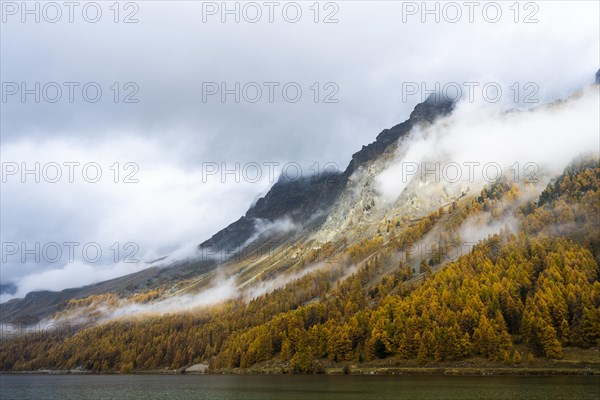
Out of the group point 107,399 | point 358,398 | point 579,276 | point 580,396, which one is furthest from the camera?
point 579,276

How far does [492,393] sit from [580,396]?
11.9 meters

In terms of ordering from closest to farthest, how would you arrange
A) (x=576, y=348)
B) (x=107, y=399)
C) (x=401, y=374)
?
(x=107, y=399) → (x=576, y=348) → (x=401, y=374)

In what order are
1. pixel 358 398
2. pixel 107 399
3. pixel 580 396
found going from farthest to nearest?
pixel 107 399 → pixel 358 398 → pixel 580 396

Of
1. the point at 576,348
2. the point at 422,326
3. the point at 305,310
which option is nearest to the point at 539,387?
the point at 576,348

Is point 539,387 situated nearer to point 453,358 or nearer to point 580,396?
point 580,396

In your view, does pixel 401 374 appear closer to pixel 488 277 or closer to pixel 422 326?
pixel 422 326

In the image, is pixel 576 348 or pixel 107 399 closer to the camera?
pixel 107 399

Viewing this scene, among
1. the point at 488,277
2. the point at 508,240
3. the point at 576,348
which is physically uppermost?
the point at 508,240

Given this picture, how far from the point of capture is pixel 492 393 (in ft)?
224

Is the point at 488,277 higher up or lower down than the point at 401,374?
higher up

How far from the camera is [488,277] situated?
152m

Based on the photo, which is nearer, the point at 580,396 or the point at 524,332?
the point at 580,396

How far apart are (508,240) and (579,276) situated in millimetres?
57819

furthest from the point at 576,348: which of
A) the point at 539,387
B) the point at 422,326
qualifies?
the point at 539,387
